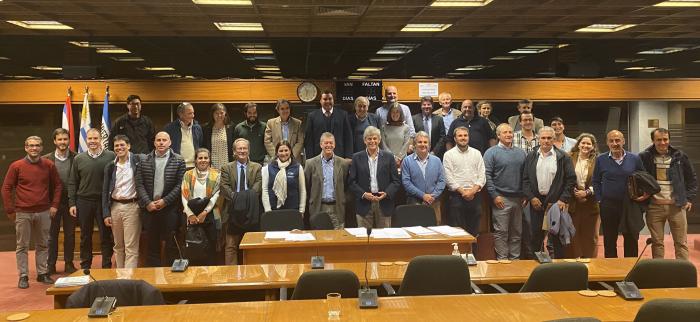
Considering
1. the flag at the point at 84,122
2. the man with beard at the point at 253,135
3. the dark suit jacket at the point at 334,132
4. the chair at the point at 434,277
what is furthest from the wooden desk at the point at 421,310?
the flag at the point at 84,122

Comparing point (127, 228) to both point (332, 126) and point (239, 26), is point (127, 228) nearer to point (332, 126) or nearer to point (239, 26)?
point (332, 126)

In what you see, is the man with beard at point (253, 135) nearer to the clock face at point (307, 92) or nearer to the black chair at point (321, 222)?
the black chair at point (321, 222)

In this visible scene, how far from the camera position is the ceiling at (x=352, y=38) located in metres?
7.76

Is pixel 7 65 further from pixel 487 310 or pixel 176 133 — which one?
pixel 487 310

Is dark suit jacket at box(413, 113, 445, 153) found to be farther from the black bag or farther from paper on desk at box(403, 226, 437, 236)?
the black bag

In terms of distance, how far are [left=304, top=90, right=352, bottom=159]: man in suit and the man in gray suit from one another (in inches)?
26.0

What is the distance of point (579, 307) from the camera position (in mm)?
3123

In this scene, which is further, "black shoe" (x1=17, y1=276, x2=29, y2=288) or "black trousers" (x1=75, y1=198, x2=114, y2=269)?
"black trousers" (x1=75, y1=198, x2=114, y2=269)

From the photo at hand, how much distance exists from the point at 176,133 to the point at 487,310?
503 cm

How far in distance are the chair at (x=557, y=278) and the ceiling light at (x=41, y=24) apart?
24.2 feet

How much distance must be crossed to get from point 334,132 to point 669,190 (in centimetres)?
365

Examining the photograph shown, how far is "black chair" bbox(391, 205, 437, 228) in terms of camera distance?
19.6 feet

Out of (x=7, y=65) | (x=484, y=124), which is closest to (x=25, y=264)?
(x=7, y=65)

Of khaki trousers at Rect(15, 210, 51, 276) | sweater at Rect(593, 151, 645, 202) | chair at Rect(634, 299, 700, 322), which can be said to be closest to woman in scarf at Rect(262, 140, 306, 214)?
khaki trousers at Rect(15, 210, 51, 276)
